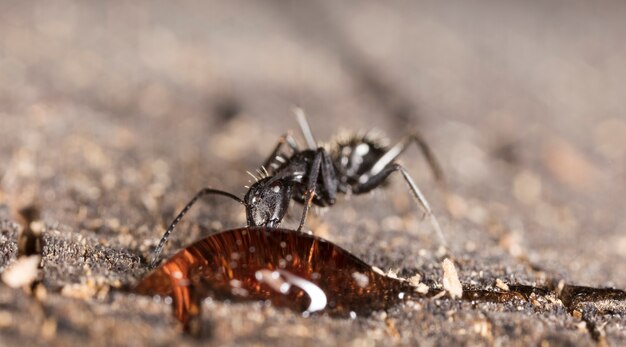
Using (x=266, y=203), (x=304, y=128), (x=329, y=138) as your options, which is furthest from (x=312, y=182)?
(x=329, y=138)

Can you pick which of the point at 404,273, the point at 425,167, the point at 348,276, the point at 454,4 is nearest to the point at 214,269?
the point at 348,276

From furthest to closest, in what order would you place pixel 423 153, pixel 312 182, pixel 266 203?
pixel 423 153, pixel 312 182, pixel 266 203

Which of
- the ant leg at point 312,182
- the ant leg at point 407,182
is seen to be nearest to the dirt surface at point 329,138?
the ant leg at point 407,182

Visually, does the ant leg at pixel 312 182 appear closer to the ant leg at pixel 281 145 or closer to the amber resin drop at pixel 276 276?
the ant leg at pixel 281 145

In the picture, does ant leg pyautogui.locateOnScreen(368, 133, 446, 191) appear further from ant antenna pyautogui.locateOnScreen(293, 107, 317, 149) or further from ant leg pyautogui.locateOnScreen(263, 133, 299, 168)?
ant leg pyautogui.locateOnScreen(263, 133, 299, 168)

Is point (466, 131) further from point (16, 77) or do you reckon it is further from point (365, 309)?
point (16, 77)

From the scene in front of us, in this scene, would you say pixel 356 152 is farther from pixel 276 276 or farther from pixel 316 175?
pixel 276 276

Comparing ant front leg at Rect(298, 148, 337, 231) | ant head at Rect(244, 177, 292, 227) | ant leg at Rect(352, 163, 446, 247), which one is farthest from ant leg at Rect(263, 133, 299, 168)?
ant leg at Rect(352, 163, 446, 247)

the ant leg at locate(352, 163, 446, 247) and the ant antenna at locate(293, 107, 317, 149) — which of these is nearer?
the ant leg at locate(352, 163, 446, 247)
